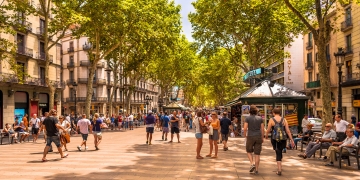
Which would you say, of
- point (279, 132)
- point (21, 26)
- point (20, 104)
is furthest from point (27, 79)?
point (279, 132)

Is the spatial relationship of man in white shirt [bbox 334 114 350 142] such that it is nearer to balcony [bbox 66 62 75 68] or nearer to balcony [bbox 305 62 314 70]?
balcony [bbox 305 62 314 70]

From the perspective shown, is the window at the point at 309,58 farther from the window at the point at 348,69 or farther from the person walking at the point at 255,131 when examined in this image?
the person walking at the point at 255,131

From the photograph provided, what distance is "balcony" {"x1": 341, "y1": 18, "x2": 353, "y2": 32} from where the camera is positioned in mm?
28673

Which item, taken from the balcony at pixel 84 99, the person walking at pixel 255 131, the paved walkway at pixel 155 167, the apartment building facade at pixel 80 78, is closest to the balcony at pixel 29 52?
the apartment building facade at pixel 80 78

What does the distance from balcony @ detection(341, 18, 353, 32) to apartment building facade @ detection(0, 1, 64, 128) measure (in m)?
28.4

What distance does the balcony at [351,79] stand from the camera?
27416 mm

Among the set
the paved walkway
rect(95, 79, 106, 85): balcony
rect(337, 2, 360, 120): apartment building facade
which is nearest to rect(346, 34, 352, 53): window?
rect(337, 2, 360, 120): apartment building facade

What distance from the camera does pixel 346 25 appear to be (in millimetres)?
29297

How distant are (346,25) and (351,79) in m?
5.11

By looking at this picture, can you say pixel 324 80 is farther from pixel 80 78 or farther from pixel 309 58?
pixel 80 78

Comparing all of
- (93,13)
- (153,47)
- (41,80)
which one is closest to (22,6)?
(93,13)

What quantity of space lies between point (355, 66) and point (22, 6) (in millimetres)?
27529

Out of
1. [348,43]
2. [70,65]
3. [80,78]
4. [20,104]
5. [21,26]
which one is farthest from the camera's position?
[70,65]

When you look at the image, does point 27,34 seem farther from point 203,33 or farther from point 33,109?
point 203,33
